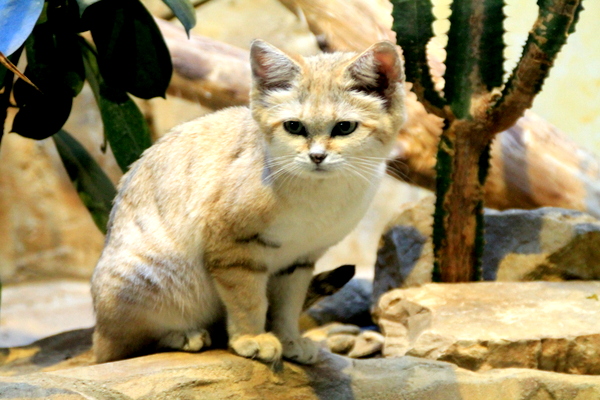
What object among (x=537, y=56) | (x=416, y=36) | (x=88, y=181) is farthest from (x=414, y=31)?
(x=88, y=181)

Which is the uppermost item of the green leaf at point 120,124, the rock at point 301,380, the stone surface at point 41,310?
the green leaf at point 120,124

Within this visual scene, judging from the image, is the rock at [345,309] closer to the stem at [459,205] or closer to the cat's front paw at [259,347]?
the stem at [459,205]

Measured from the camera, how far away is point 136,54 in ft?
8.94

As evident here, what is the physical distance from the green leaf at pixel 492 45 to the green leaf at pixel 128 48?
125 cm

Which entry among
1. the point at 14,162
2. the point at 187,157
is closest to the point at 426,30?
the point at 187,157

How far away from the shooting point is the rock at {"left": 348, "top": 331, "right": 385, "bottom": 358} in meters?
3.08

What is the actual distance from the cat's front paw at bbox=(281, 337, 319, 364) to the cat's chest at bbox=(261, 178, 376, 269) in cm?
30

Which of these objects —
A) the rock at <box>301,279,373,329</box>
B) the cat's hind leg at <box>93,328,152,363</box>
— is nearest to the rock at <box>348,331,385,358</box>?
the rock at <box>301,279,373,329</box>

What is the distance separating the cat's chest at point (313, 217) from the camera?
6.75 ft

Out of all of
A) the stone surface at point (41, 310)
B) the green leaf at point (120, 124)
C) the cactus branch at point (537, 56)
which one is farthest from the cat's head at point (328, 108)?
the stone surface at point (41, 310)

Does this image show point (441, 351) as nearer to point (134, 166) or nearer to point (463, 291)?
point (463, 291)

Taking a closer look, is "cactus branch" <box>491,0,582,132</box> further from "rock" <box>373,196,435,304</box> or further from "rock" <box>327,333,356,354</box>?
"rock" <box>327,333,356,354</box>

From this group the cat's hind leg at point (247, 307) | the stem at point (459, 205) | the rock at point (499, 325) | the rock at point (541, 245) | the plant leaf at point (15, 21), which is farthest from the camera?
the rock at point (541, 245)

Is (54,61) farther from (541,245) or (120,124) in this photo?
(541,245)
